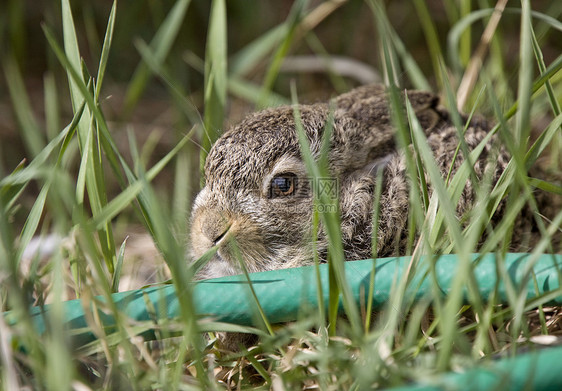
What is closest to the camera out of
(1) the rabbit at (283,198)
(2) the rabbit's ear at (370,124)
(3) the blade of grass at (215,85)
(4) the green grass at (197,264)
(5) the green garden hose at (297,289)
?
(4) the green grass at (197,264)

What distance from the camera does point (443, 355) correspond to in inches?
59.2

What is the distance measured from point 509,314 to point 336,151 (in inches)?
34.7

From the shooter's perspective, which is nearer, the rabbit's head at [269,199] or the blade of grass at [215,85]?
the rabbit's head at [269,199]

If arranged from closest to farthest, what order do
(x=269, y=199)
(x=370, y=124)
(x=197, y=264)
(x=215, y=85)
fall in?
1. (x=197, y=264)
2. (x=269, y=199)
3. (x=370, y=124)
4. (x=215, y=85)

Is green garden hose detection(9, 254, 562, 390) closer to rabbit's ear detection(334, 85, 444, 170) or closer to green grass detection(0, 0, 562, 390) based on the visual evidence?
green grass detection(0, 0, 562, 390)

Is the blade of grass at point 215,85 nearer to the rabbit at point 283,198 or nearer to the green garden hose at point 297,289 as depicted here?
the rabbit at point 283,198

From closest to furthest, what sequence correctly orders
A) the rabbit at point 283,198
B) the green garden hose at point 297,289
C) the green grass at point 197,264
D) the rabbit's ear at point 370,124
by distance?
the green grass at point 197,264 → the green garden hose at point 297,289 → the rabbit at point 283,198 → the rabbit's ear at point 370,124

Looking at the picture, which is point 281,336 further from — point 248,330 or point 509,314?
point 509,314

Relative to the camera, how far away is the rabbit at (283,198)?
2326 mm

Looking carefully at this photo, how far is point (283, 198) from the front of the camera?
2.37m

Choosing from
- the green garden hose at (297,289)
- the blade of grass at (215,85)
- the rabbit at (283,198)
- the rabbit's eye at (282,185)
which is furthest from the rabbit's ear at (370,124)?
the green garden hose at (297,289)

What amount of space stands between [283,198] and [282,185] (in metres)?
0.05

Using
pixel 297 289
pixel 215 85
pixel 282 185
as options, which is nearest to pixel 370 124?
pixel 282 185

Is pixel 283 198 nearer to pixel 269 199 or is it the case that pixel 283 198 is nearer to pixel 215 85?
pixel 269 199
